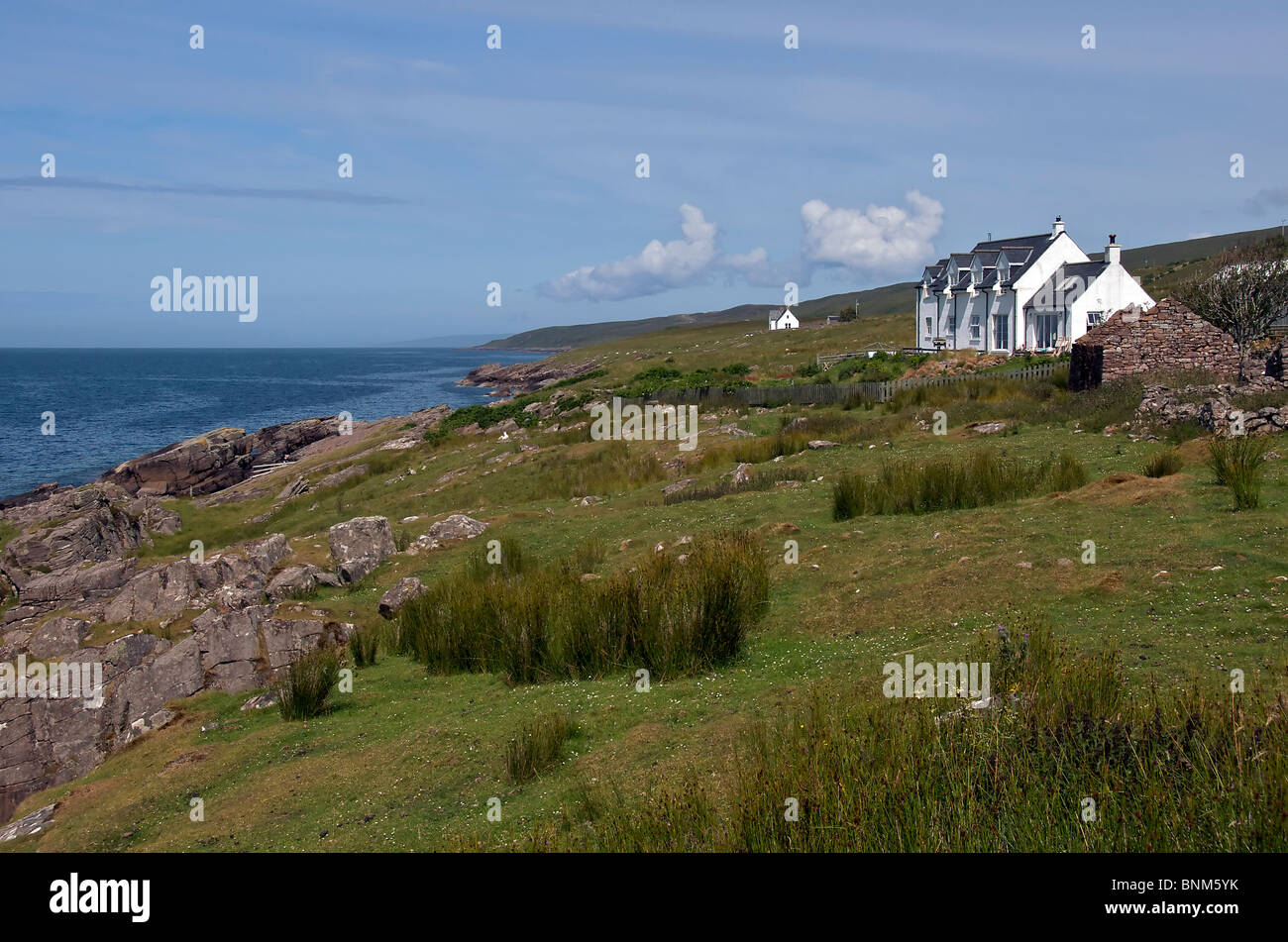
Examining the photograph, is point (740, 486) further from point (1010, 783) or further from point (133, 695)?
point (1010, 783)

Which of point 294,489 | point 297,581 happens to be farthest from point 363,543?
point 294,489

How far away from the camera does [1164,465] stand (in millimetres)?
16250

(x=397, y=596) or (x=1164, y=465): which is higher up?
(x=1164, y=465)

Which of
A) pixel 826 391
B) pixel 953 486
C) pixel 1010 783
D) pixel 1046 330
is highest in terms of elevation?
pixel 1046 330

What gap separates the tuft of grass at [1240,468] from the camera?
511 inches

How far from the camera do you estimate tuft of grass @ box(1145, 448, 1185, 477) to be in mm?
16156

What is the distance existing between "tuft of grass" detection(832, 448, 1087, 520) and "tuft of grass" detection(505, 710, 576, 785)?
9400 millimetres

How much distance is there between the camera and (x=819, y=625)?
11.8m

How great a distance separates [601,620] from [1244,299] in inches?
965

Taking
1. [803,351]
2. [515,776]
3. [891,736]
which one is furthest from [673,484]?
[803,351]

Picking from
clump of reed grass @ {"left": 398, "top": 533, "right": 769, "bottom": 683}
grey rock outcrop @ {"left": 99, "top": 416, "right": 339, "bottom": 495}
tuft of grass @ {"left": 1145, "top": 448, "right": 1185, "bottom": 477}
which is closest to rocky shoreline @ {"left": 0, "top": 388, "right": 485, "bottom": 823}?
clump of reed grass @ {"left": 398, "top": 533, "right": 769, "bottom": 683}

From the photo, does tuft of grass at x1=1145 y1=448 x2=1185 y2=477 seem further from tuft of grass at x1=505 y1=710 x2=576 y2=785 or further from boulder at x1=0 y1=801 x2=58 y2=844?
boulder at x1=0 y1=801 x2=58 y2=844

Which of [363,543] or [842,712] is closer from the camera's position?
[842,712]

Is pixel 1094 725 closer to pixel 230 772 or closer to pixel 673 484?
pixel 230 772
